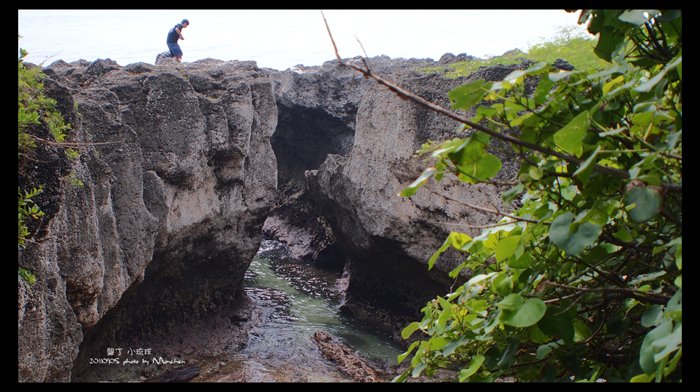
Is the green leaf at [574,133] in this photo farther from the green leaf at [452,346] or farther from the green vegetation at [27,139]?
the green vegetation at [27,139]

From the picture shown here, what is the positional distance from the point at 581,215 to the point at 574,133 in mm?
258

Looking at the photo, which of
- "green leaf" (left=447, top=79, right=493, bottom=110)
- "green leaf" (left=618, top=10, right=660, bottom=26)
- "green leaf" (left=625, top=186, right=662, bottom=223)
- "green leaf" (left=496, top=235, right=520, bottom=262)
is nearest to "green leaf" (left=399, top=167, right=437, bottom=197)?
"green leaf" (left=447, top=79, right=493, bottom=110)

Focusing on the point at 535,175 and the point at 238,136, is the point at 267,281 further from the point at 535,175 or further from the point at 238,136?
the point at 535,175

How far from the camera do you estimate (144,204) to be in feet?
28.0

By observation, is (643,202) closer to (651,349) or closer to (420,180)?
(651,349)

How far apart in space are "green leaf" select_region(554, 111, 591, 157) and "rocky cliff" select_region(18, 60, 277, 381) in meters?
3.31

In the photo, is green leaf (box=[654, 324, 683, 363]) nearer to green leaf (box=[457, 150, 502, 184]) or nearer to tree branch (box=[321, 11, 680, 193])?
tree branch (box=[321, 11, 680, 193])

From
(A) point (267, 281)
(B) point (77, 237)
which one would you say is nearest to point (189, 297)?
(A) point (267, 281)

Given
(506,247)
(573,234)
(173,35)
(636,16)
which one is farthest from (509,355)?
(173,35)

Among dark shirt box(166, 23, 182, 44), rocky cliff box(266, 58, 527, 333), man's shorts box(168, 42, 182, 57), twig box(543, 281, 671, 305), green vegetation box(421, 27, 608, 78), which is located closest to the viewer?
twig box(543, 281, 671, 305)

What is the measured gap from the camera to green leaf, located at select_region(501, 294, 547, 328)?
6.92 ft

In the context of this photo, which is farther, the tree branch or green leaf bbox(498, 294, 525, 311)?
green leaf bbox(498, 294, 525, 311)

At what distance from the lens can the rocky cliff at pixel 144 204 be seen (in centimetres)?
490

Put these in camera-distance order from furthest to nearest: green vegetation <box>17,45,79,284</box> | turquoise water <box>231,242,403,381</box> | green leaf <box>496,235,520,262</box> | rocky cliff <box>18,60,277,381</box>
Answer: turquoise water <box>231,242,403,381</box>, rocky cliff <box>18,60,277,381</box>, green vegetation <box>17,45,79,284</box>, green leaf <box>496,235,520,262</box>
